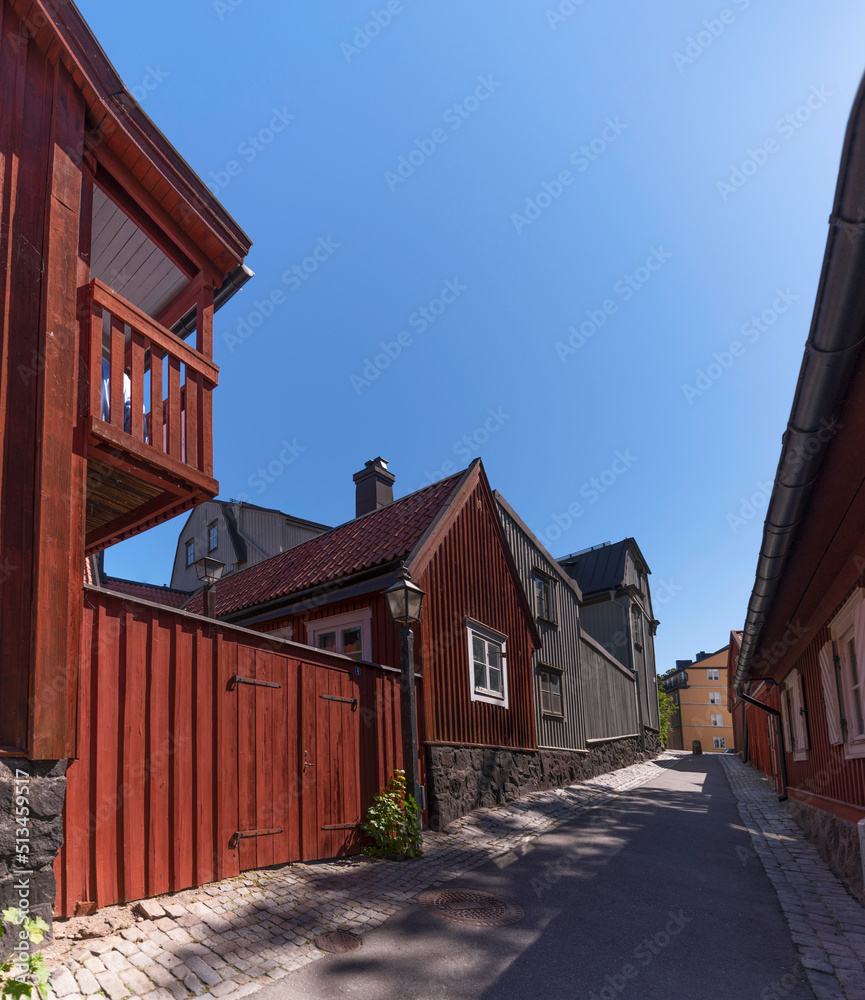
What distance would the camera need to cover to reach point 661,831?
10102 millimetres

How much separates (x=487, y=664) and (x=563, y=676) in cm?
525

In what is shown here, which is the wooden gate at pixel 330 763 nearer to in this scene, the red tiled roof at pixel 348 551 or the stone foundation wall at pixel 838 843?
the red tiled roof at pixel 348 551

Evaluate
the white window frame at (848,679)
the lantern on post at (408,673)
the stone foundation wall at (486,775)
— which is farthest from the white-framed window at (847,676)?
the stone foundation wall at (486,775)

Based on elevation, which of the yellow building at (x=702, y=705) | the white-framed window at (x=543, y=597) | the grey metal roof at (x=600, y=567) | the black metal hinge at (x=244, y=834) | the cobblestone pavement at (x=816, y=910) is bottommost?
the yellow building at (x=702, y=705)

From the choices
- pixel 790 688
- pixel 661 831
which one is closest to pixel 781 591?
pixel 661 831

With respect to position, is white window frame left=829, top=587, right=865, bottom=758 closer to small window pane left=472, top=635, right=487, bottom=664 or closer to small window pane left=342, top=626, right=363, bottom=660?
small window pane left=472, top=635, right=487, bottom=664

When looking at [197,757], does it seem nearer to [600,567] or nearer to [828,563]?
[828,563]

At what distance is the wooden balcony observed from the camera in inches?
220

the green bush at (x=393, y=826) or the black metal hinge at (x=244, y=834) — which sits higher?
the black metal hinge at (x=244, y=834)

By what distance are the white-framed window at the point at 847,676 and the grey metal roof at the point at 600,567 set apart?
64.5ft

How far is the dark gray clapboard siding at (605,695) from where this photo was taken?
18984 millimetres

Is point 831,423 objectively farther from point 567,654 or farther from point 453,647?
point 567,654

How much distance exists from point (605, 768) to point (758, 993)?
52.3 ft

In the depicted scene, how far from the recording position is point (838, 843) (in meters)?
7.48
